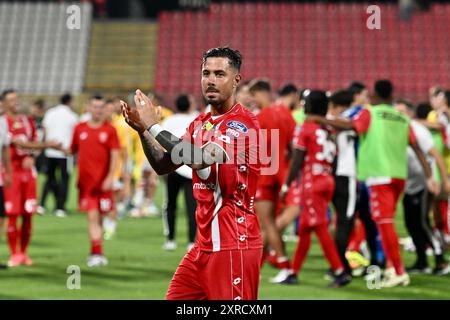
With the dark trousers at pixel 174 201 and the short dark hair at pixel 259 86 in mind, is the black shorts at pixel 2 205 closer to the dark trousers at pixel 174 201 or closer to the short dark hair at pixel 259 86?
the dark trousers at pixel 174 201

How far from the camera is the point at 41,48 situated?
1407 inches

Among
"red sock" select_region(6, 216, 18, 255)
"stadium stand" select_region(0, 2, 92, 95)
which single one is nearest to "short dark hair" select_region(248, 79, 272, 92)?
"red sock" select_region(6, 216, 18, 255)

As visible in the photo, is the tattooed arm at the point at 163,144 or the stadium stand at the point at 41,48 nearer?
the tattooed arm at the point at 163,144

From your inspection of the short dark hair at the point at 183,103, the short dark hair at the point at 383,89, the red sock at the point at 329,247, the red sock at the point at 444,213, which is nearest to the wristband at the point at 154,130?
the red sock at the point at 329,247

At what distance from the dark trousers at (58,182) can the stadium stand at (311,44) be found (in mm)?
16039

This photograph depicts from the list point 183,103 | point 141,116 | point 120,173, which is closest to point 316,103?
point 183,103

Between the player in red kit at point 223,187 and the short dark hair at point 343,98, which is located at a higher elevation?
the short dark hair at point 343,98

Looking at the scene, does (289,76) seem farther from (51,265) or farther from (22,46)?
(51,265)

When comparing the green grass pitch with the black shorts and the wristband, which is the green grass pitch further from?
the wristband

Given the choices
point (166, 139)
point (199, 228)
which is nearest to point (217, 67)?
point (166, 139)

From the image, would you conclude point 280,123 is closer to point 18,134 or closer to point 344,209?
point 344,209

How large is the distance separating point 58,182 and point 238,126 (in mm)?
13604

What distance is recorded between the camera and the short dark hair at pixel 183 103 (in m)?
11.8

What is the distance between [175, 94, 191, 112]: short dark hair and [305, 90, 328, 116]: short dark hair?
339 cm
